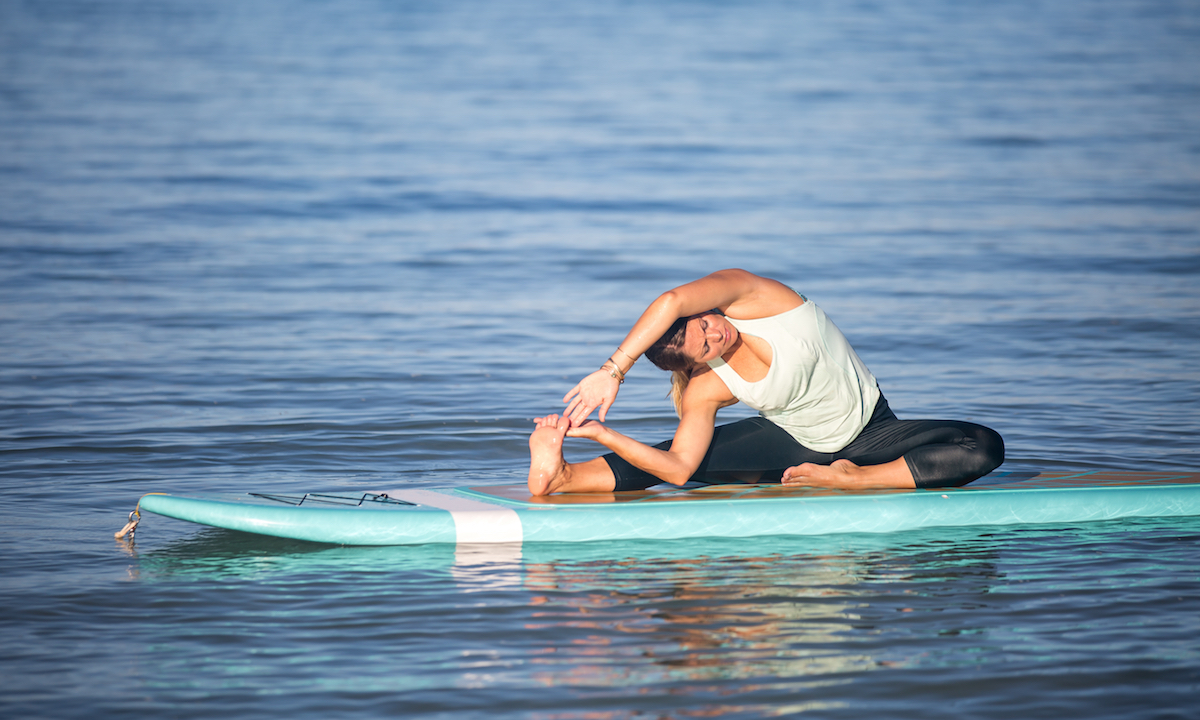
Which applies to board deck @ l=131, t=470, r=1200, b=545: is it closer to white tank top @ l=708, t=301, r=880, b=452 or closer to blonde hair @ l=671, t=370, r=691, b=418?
white tank top @ l=708, t=301, r=880, b=452

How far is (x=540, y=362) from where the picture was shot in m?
8.47

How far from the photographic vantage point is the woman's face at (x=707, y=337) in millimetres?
4410

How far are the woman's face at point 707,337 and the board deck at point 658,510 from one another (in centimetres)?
60

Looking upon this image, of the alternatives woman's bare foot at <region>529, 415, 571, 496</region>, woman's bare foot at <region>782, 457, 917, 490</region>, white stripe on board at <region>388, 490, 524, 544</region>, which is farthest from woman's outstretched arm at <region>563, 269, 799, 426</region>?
woman's bare foot at <region>782, 457, 917, 490</region>

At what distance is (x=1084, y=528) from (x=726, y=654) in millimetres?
1981

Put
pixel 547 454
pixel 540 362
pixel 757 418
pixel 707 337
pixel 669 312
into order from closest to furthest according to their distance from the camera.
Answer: pixel 669 312, pixel 707 337, pixel 547 454, pixel 757 418, pixel 540 362

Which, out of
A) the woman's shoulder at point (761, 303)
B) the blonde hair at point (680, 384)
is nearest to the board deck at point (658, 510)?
the blonde hair at point (680, 384)

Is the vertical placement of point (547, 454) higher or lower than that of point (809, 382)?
lower

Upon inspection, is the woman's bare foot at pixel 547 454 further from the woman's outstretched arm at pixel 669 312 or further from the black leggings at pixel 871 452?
the black leggings at pixel 871 452

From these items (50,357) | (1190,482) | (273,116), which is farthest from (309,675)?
(273,116)

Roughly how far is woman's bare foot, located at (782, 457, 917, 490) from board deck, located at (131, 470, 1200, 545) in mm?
43

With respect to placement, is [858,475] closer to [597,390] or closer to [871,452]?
[871,452]

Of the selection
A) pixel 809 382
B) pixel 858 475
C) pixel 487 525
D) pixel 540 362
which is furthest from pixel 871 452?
pixel 540 362

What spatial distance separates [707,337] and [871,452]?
950 mm
